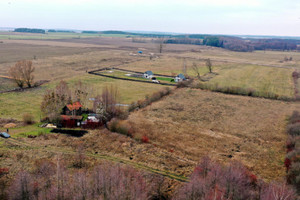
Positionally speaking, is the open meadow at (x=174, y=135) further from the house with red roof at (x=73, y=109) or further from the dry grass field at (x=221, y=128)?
the house with red roof at (x=73, y=109)

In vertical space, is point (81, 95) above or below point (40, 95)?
above

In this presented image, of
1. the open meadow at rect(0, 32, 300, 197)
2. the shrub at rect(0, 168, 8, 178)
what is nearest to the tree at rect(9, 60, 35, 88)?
the open meadow at rect(0, 32, 300, 197)

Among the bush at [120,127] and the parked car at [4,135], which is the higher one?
the bush at [120,127]

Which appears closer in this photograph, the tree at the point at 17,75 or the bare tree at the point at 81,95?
the bare tree at the point at 81,95

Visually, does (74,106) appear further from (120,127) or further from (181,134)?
(181,134)

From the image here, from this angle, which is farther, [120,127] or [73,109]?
[73,109]

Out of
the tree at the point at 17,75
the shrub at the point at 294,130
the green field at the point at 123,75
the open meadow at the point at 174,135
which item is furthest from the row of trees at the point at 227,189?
the green field at the point at 123,75

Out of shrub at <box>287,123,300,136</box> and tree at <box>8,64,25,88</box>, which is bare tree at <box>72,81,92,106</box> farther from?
shrub at <box>287,123,300,136</box>

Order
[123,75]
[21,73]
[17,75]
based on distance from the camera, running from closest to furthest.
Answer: [17,75] < [21,73] < [123,75]

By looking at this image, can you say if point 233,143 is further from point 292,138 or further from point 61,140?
point 61,140

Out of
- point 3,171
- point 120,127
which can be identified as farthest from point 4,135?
point 120,127

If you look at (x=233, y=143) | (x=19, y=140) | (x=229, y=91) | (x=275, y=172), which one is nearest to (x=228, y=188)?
(x=275, y=172)
